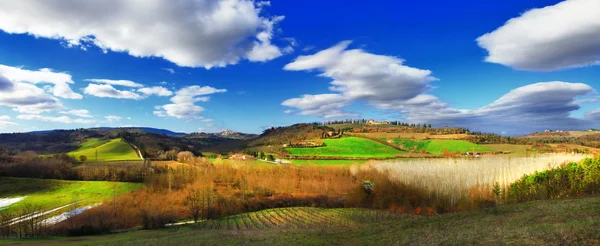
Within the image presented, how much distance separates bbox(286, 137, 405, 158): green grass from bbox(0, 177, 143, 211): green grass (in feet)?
193

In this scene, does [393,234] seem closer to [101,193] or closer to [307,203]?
[307,203]

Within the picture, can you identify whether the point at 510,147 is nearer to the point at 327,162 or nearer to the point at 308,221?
the point at 327,162

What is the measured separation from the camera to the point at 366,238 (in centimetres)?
1653

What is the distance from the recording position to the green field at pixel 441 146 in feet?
305

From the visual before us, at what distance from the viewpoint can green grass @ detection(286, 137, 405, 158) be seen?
104 m

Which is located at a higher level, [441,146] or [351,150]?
[441,146]

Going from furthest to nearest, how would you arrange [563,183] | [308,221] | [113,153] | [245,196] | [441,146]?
1. [113,153]
2. [441,146]
3. [245,196]
4. [308,221]
5. [563,183]

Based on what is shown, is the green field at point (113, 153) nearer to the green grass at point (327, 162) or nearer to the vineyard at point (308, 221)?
the green grass at point (327, 162)

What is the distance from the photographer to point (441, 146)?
101 metres

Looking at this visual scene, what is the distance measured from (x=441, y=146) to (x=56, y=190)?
371 ft

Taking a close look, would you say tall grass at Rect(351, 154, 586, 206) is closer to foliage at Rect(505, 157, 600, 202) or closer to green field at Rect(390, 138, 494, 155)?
foliage at Rect(505, 157, 600, 202)

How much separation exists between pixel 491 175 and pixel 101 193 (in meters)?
86.3

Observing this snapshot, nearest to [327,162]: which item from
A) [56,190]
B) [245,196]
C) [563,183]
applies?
[245,196]

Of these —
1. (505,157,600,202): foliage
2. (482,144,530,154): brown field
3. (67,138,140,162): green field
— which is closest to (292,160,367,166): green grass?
(482,144,530,154): brown field
